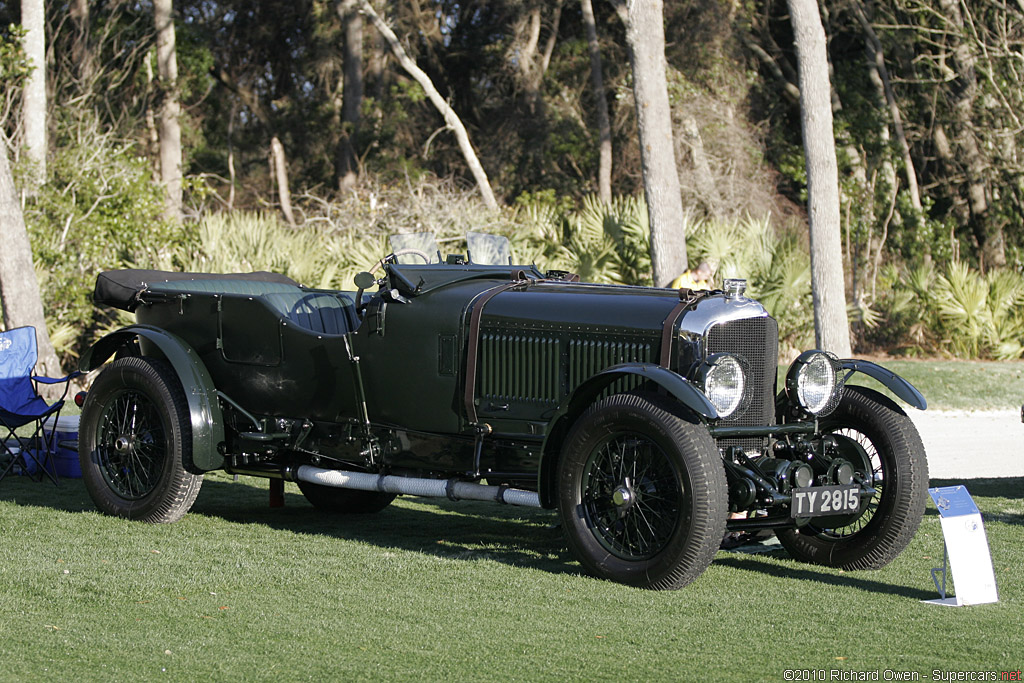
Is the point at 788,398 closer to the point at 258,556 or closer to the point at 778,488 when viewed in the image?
the point at 778,488

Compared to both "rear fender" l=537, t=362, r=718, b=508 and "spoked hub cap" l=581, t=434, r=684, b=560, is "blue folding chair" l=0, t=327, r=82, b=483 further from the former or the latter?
"spoked hub cap" l=581, t=434, r=684, b=560

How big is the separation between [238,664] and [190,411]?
272cm

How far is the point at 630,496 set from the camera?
5.33 m

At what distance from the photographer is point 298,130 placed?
30266mm

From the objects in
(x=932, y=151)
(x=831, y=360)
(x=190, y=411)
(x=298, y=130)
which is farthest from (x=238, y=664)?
(x=298, y=130)

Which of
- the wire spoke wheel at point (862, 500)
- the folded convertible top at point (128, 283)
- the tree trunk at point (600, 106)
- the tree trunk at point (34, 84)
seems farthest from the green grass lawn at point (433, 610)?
the tree trunk at point (600, 106)

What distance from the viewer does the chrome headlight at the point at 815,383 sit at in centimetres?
578

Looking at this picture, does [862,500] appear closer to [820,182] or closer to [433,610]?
[433,610]

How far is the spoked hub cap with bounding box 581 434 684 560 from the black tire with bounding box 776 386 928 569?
939mm

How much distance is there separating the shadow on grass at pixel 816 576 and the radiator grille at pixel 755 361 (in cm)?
65

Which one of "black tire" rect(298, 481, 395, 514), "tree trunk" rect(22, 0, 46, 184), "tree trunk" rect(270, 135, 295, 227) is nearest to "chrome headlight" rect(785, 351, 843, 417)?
"black tire" rect(298, 481, 395, 514)

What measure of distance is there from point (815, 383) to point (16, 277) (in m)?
10.6

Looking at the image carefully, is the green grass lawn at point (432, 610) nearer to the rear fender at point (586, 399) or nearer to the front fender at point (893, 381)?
the rear fender at point (586, 399)

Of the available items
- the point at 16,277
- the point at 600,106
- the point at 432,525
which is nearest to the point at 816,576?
the point at 432,525
